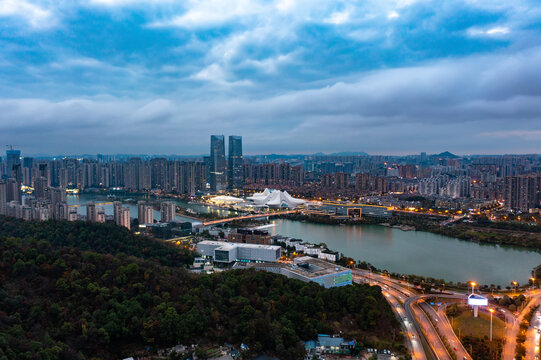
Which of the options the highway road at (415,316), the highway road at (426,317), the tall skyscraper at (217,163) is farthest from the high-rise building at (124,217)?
the tall skyscraper at (217,163)

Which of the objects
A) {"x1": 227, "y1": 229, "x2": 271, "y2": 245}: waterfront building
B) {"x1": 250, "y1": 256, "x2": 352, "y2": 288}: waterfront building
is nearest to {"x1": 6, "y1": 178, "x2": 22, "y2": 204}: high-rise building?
{"x1": 227, "y1": 229, "x2": 271, "y2": 245}: waterfront building

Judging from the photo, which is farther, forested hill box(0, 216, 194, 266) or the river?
the river

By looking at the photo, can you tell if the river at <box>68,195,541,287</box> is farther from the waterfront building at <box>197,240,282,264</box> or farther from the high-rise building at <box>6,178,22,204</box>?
the high-rise building at <box>6,178,22,204</box>

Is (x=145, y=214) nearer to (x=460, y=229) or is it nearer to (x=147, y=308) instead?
(x=147, y=308)

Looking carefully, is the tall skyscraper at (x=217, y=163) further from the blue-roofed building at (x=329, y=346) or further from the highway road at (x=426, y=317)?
the blue-roofed building at (x=329, y=346)

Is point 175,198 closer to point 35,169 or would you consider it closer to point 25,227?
point 35,169

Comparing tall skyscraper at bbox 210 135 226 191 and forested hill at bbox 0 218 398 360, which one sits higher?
tall skyscraper at bbox 210 135 226 191

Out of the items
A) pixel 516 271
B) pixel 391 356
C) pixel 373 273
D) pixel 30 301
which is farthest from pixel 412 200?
pixel 30 301

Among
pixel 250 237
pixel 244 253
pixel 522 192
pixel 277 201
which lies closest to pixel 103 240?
pixel 244 253

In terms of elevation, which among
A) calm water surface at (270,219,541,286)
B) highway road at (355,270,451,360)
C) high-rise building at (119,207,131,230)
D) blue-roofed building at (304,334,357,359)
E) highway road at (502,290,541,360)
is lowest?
calm water surface at (270,219,541,286)
